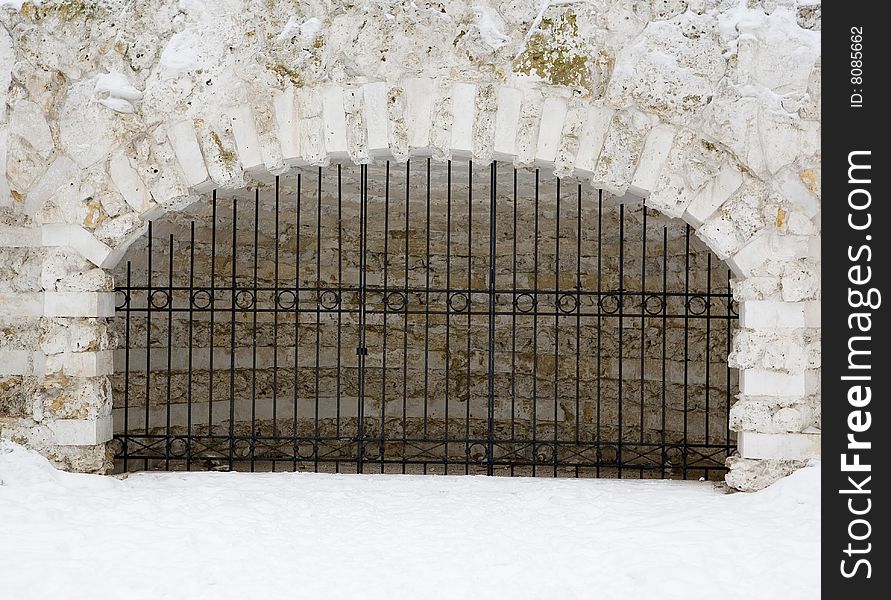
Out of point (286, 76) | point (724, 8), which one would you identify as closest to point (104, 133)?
point (286, 76)

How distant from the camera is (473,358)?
768 centimetres

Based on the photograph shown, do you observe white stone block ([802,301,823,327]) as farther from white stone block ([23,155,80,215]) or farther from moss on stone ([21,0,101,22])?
moss on stone ([21,0,101,22])

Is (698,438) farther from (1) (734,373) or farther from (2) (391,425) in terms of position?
(2) (391,425)

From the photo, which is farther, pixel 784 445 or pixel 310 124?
pixel 310 124

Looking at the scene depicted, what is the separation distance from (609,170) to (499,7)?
1064 mm

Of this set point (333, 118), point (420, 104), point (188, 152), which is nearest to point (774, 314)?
point (420, 104)

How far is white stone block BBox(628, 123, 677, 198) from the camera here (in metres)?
4.34

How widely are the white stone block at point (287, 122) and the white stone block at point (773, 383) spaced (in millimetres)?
2713

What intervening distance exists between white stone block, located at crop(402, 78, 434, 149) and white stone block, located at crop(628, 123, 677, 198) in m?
1.15

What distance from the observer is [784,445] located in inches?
168

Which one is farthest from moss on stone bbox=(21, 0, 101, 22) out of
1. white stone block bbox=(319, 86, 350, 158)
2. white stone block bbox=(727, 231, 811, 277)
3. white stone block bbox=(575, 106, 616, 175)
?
white stone block bbox=(727, 231, 811, 277)

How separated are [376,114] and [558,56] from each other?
1024 millimetres

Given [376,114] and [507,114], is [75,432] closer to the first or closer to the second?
[376,114]

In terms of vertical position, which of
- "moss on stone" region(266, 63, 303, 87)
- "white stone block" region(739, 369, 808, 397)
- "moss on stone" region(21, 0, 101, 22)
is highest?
"moss on stone" region(21, 0, 101, 22)
